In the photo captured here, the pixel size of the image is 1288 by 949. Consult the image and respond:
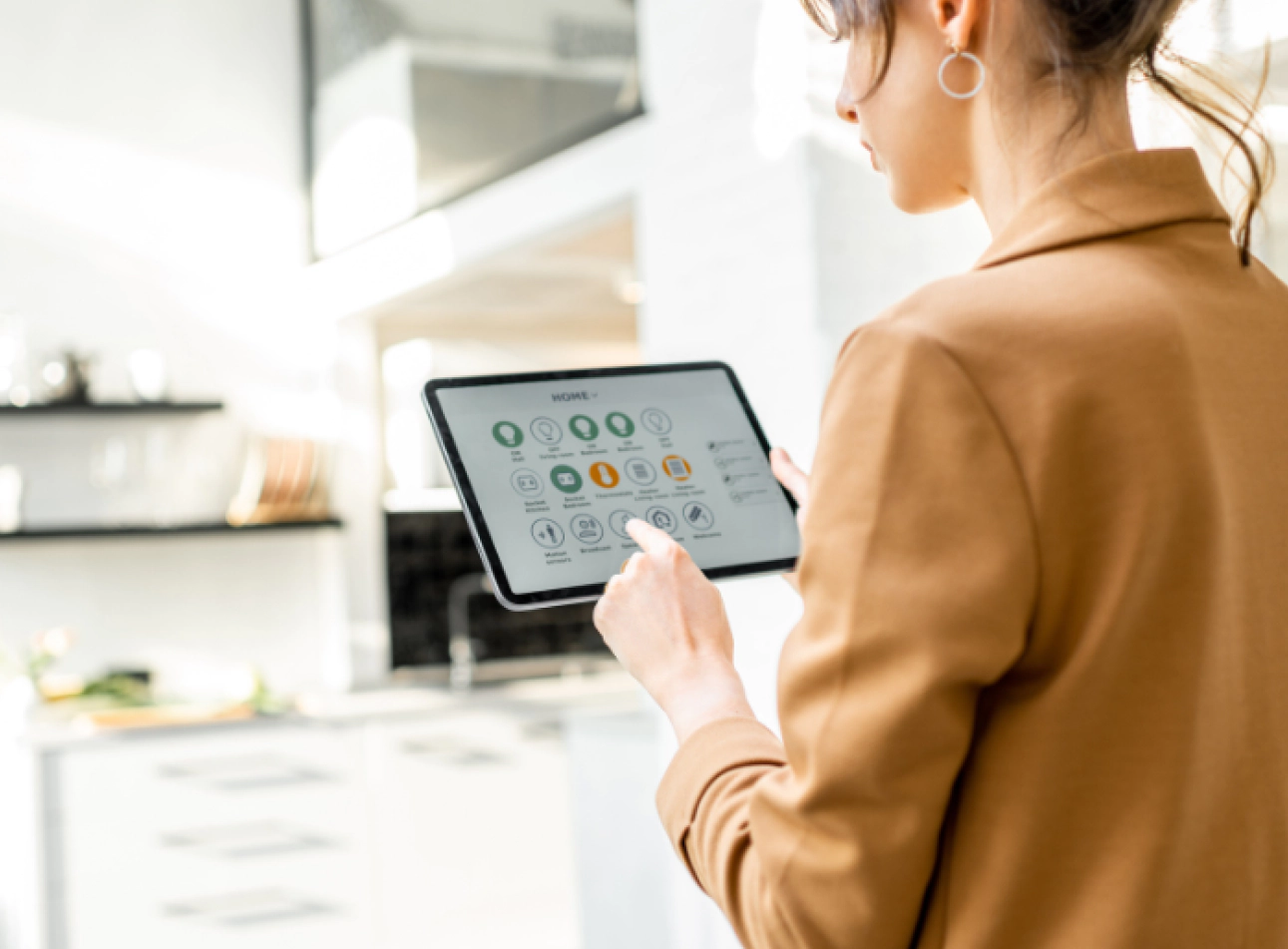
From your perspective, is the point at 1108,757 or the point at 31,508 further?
the point at 31,508

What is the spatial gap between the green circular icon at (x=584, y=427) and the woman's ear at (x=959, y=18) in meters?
0.42

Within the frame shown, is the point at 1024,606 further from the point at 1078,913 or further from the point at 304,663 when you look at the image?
the point at 304,663

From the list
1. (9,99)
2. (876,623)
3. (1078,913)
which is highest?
(9,99)

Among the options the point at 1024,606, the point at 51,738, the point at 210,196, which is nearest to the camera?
the point at 1024,606

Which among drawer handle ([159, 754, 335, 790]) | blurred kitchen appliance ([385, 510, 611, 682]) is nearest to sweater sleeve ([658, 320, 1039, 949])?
drawer handle ([159, 754, 335, 790])

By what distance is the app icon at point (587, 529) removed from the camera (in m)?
0.91

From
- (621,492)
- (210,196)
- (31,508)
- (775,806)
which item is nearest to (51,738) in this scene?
(31,508)

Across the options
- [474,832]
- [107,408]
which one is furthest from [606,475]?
[107,408]

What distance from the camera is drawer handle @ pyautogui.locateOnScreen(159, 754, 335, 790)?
3.71m

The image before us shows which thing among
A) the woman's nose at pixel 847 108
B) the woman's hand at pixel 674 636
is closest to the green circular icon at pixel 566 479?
the woman's hand at pixel 674 636

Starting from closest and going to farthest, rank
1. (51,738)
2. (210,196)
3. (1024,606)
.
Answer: (1024,606), (51,738), (210,196)

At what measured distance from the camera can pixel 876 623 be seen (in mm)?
550

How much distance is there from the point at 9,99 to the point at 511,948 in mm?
3395

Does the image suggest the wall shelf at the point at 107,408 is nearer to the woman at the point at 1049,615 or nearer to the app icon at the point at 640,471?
the app icon at the point at 640,471
